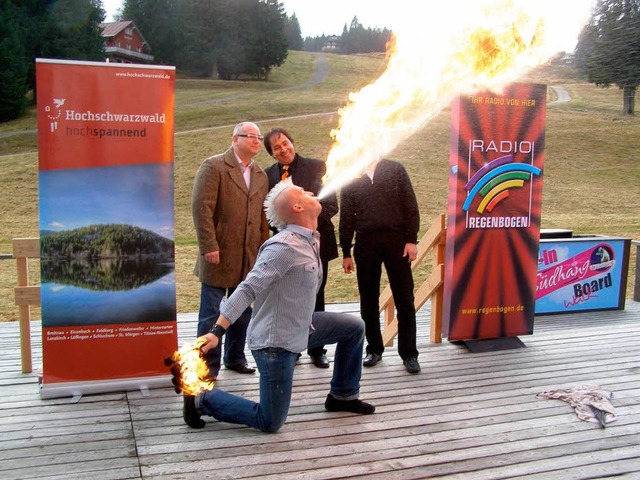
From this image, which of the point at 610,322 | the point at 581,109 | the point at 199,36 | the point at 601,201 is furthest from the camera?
the point at 199,36

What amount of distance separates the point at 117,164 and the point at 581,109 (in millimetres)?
37729

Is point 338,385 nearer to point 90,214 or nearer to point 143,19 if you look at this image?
point 90,214

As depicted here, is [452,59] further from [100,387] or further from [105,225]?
[100,387]

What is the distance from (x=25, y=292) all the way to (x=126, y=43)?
54.4 metres

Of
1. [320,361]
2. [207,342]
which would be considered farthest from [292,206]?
[320,361]

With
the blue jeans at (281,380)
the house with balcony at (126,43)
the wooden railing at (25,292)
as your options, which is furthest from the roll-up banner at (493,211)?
the house with balcony at (126,43)

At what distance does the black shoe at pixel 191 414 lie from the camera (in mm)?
4176

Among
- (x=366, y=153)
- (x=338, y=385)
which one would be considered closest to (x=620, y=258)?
(x=366, y=153)

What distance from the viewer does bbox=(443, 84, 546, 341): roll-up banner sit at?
5.96 m

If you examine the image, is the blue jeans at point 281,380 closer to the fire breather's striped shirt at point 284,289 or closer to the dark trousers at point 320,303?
the fire breather's striped shirt at point 284,289

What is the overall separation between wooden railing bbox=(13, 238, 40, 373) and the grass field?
418cm

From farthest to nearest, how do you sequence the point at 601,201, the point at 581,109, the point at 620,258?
1. the point at 581,109
2. the point at 601,201
3. the point at 620,258

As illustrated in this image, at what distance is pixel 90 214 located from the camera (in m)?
4.80

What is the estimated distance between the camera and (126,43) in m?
54.7
